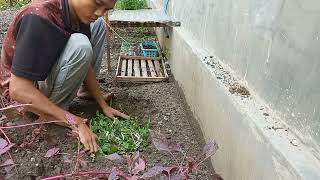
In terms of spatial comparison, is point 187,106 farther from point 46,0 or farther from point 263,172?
point 263,172

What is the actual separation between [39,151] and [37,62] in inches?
18.6

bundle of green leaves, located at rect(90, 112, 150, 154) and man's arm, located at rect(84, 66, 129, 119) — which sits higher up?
man's arm, located at rect(84, 66, 129, 119)

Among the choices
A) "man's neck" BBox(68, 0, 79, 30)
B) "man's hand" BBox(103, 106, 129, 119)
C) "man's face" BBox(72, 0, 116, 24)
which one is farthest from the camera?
"man's hand" BBox(103, 106, 129, 119)

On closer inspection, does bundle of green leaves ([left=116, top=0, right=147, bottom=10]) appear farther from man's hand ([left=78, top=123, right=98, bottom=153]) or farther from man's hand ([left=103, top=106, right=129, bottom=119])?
man's hand ([left=78, top=123, right=98, bottom=153])

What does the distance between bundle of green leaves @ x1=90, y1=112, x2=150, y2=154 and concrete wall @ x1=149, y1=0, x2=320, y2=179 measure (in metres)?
0.35

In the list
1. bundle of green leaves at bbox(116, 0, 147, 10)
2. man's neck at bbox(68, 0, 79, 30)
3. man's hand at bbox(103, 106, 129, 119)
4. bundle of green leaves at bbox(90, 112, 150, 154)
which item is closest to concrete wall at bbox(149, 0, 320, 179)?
bundle of green leaves at bbox(90, 112, 150, 154)

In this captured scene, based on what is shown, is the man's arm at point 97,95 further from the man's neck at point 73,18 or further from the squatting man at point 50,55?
the man's neck at point 73,18

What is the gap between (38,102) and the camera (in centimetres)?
210

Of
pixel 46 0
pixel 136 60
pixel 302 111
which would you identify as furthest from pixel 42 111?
pixel 136 60

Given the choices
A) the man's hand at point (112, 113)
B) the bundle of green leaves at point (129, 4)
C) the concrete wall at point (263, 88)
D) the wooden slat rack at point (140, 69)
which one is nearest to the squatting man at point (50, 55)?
the man's hand at point (112, 113)

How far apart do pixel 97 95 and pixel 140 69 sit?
1.11m

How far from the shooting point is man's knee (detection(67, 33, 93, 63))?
2.27 meters

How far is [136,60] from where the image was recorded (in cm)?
405

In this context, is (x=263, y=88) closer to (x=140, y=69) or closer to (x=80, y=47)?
(x=80, y=47)
